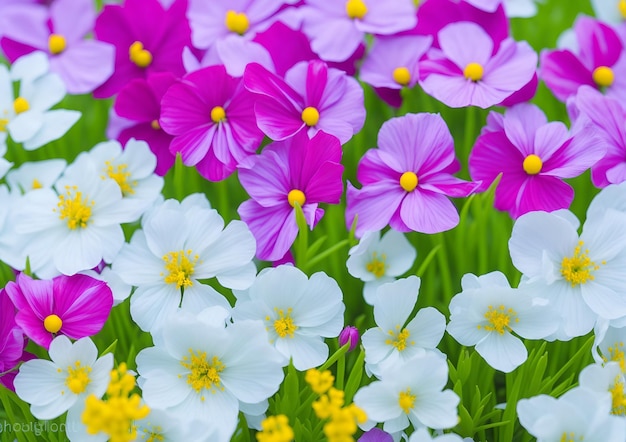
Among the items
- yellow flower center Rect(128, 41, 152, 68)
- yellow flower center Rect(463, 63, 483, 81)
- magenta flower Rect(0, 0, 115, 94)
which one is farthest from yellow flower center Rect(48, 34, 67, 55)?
yellow flower center Rect(463, 63, 483, 81)

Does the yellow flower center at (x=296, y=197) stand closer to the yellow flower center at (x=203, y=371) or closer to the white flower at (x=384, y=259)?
the white flower at (x=384, y=259)

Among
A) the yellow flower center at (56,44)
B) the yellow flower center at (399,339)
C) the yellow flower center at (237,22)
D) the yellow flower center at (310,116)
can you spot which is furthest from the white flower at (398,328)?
the yellow flower center at (56,44)

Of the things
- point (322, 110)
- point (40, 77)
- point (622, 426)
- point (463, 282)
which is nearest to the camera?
point (622, 426)

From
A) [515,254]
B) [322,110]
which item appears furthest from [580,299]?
[322,110]

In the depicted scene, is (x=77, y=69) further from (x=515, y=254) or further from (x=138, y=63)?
(x=515, y=254)

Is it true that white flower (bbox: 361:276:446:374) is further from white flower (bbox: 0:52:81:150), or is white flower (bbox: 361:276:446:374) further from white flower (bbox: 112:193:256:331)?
white flower (bbox: 0:52:81:150)

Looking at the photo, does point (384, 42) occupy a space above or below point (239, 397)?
above
